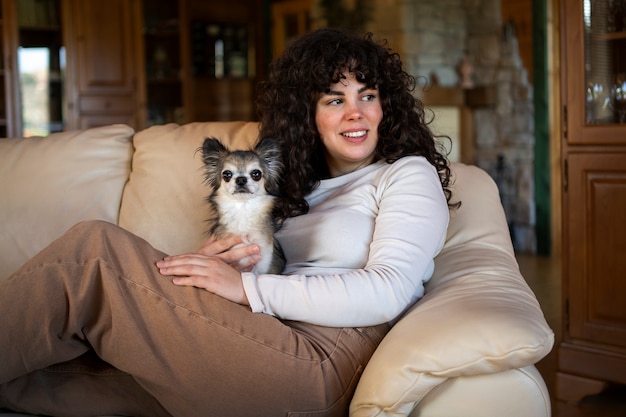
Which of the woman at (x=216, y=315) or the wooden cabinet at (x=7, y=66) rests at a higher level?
the wooden cabinet at (x=7, y=66)

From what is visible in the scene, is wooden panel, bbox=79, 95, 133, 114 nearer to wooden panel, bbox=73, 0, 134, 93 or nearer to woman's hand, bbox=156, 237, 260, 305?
wooden panel, bbox=73, 0, 134, 93

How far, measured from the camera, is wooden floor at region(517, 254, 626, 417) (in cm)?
274

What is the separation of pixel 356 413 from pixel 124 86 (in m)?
4.99

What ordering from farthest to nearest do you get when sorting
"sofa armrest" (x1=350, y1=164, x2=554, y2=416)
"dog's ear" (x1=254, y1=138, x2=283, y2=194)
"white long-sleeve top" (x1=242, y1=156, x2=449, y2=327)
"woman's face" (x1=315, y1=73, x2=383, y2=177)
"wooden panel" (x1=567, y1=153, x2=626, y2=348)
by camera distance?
"wooden panel" (x1=567, y1=153, x2=626, y2=348) → "dog's ear" (x1=254, y1=138, x2=283, y2=194) → "woman's face" (x1=315, y1=73, x2=383, y2=177) → "white long-sleeve top" (x1=242, y1=156, x2=449, y2=327) → "sofa armrest" (x1=350, y1=164, x2=554, y2=416)

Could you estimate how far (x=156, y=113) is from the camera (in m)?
6.26

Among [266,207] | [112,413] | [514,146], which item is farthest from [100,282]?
[514,146]

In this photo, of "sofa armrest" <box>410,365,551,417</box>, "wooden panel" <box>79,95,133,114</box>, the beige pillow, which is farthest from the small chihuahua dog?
"wooden panel" <box>79,95,133,114</box>

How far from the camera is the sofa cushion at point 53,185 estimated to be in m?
2.26

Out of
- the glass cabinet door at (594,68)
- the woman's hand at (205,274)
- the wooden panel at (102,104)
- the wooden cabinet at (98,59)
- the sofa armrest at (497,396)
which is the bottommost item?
the sofa armrest at (497,396)

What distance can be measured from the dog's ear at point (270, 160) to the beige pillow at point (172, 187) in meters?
0.26

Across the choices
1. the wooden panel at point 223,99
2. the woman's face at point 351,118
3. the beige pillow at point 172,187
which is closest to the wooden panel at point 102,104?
the wooden panel at point 223,99

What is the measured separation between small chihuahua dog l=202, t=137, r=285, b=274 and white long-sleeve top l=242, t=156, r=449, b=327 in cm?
6

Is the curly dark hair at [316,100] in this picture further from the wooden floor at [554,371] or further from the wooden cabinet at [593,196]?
the wooden floor at [554,371]

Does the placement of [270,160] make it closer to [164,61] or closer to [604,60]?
[604,60]
